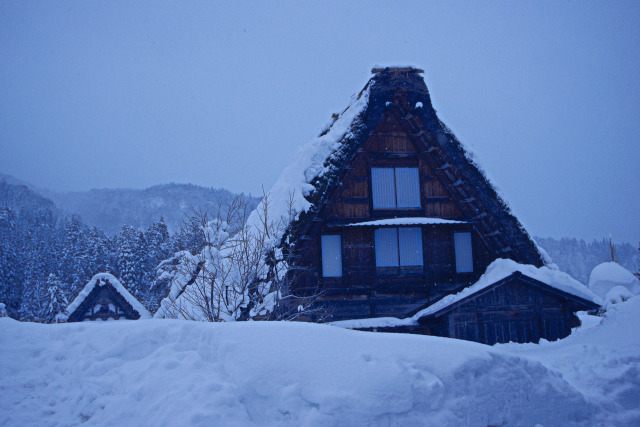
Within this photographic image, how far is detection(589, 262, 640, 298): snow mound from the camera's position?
29984mm

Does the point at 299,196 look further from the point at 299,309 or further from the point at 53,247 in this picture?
the point at 53,247

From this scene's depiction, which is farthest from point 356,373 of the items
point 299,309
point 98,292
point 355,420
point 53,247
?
point 53,247

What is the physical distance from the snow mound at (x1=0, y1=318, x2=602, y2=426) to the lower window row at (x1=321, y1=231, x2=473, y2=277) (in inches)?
276

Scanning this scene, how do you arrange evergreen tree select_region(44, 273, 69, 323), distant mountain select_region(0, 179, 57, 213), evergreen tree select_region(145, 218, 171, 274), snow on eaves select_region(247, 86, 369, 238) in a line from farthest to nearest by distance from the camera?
distant mountain select_region(0, 179, 57, 213), evergreen tree select_region(145, 218, 171, 274), evergreen tree select_region(44, 273, 69, 323), snow on eaves select_region(247, 86, 369, 238)

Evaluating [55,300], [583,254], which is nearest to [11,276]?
[55,300]

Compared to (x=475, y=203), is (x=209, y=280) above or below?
below

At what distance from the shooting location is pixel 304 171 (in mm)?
11195

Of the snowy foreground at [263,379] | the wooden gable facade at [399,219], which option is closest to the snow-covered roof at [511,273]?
the wooden gable facade at [399,219]

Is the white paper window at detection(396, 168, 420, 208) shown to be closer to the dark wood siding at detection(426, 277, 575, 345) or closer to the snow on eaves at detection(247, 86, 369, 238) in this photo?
the snow on eaves at detection(247, 86, 369, 238)

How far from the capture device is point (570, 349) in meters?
Answer: 8.65

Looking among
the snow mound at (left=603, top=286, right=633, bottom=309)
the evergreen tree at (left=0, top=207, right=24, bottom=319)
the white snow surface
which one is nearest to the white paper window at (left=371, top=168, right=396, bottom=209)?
the white snow surface

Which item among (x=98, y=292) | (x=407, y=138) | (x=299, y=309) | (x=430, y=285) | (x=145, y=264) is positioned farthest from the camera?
(x=145, y=264)

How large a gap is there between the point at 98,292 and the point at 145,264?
21089mm

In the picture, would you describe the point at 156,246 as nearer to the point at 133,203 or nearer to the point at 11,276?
the point at 11,276
